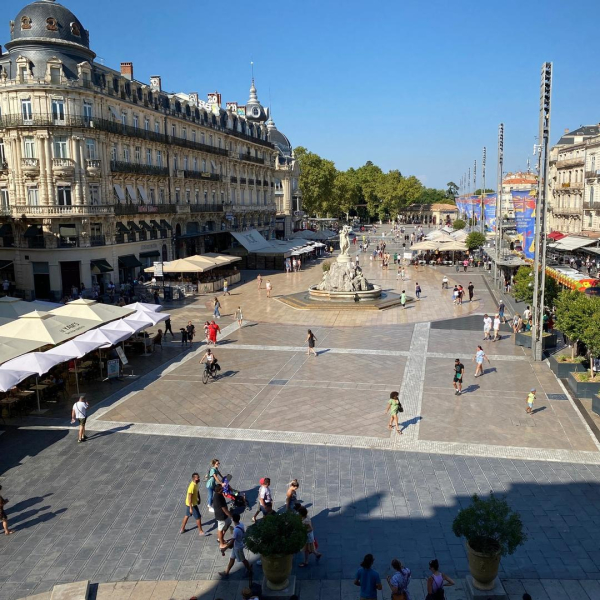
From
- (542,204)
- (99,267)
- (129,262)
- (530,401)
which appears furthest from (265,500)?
(129,262)

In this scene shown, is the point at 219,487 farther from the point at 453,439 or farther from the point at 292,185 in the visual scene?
the point at 292,185

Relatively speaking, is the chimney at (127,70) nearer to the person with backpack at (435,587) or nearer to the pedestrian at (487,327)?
the pedestrian at (487,327)

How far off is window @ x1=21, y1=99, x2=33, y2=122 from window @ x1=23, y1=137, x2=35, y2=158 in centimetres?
113

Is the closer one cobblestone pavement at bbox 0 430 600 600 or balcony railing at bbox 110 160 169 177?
cobblestone pavement at bbox 0 430 600 600

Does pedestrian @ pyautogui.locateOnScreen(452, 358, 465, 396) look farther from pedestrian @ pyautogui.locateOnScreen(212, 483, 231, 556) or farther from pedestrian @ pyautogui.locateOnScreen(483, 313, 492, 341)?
pedestrian @ pyautogui.locateOnScreen(212, 483, 231, 556)

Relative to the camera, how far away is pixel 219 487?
1068cm

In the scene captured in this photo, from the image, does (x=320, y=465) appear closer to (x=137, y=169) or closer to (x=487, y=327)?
(x=487, y=327)

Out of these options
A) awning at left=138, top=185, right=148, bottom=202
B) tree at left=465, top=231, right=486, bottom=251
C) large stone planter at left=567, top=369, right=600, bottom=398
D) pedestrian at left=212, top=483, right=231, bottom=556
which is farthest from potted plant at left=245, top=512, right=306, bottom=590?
tree at left=465, top=231, right=486, bottom=251

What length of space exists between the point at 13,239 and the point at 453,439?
103 ft

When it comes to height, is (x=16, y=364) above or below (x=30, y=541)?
above

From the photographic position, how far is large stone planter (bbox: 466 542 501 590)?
8.38 meters

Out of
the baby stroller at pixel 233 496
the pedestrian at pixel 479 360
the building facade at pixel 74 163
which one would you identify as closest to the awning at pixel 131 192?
the building facade at pixel 74 163

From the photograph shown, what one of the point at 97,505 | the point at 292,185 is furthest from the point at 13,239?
the point at 292,185

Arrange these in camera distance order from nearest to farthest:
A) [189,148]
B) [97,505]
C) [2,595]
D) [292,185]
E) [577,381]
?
[2,595]
[97,505]
[577,381]
[189,148]
[292,185]
